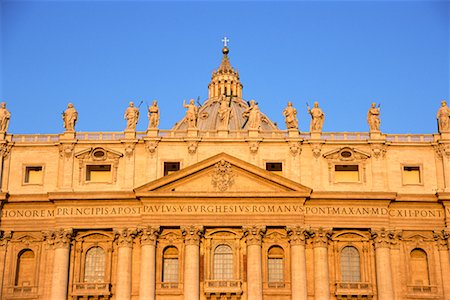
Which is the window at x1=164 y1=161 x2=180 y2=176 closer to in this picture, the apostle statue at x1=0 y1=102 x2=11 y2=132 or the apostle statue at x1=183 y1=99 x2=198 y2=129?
the apostle statue at x1=183 y1=99 x2=198 y2=129

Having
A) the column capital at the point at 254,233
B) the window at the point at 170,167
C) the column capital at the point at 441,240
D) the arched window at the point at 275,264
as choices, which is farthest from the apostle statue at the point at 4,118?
the column capital at the point at 441,240

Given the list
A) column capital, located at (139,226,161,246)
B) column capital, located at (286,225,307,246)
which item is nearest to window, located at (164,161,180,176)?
column capital, located at (139,226,161,246)

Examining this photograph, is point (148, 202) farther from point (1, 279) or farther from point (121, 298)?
point (1, 279)

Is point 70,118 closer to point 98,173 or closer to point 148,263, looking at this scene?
point 98,173

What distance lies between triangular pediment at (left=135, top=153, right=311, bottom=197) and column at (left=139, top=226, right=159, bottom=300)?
2.66 metres

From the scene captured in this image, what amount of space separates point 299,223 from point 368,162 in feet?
21.8

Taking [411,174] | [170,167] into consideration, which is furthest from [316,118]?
[170,167]

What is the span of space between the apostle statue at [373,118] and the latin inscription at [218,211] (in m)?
5.74

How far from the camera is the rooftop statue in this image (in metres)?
52.2

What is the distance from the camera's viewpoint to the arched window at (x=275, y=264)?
49.6m

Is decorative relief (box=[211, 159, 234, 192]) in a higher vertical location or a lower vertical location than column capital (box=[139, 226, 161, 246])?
higher

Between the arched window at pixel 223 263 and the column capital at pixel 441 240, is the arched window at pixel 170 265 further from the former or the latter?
the column capital at pixel 441 240

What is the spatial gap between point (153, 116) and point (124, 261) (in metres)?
10.0

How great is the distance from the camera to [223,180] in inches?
1961
